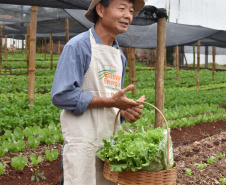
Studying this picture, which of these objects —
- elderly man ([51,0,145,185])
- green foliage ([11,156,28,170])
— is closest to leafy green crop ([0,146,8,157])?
green foliage ([11,156,28,170])

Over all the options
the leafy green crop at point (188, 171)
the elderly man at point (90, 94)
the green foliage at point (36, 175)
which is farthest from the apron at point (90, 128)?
the leafy green crop at point (188, 171)

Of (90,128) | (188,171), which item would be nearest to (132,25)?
(188,171)

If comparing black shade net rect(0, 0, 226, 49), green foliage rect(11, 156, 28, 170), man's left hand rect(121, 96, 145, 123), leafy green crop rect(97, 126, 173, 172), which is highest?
black shade net rect(0, 0, 226, 49)

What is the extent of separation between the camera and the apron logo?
6.93 feet

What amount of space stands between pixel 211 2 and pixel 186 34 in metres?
2.39

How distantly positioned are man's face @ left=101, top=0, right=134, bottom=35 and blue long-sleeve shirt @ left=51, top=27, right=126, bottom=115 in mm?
240

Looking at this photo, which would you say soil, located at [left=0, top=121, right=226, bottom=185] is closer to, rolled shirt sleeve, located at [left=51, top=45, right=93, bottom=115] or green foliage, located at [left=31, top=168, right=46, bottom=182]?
green foliage, located at [left=31, top=168, right=46, bottom=182]

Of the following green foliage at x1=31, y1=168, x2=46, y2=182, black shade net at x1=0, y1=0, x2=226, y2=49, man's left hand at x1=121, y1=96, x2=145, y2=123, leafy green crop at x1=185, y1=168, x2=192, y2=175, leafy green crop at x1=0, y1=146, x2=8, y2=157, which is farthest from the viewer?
leafy green crop at x1=185, y1=168, x2=192, y2=175

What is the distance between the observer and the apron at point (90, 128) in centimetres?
203

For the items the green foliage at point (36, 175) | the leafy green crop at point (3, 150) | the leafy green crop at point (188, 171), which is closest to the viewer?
the green foliage at point (36, 175)

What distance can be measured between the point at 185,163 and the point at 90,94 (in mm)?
3168

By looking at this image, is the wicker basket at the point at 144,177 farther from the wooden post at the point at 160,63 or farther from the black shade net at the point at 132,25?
the black shade net at the point at 132,25

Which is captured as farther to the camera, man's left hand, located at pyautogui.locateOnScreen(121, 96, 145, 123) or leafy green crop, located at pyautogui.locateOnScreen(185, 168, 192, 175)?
leafy green crop, located at pyautogui.locateOnScreen(185, 168, 192, 175)

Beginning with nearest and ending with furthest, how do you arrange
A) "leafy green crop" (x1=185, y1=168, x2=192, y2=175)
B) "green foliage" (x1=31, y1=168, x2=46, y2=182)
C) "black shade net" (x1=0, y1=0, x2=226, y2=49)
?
"green foliage" (x1=31, y1=168, x2=46, y2=182) < "black shade net" (x1=0, y1=0, x2=226, y2=49) < "leafy green crop" (x1=185, y1=168, x2=192, y2=175)
